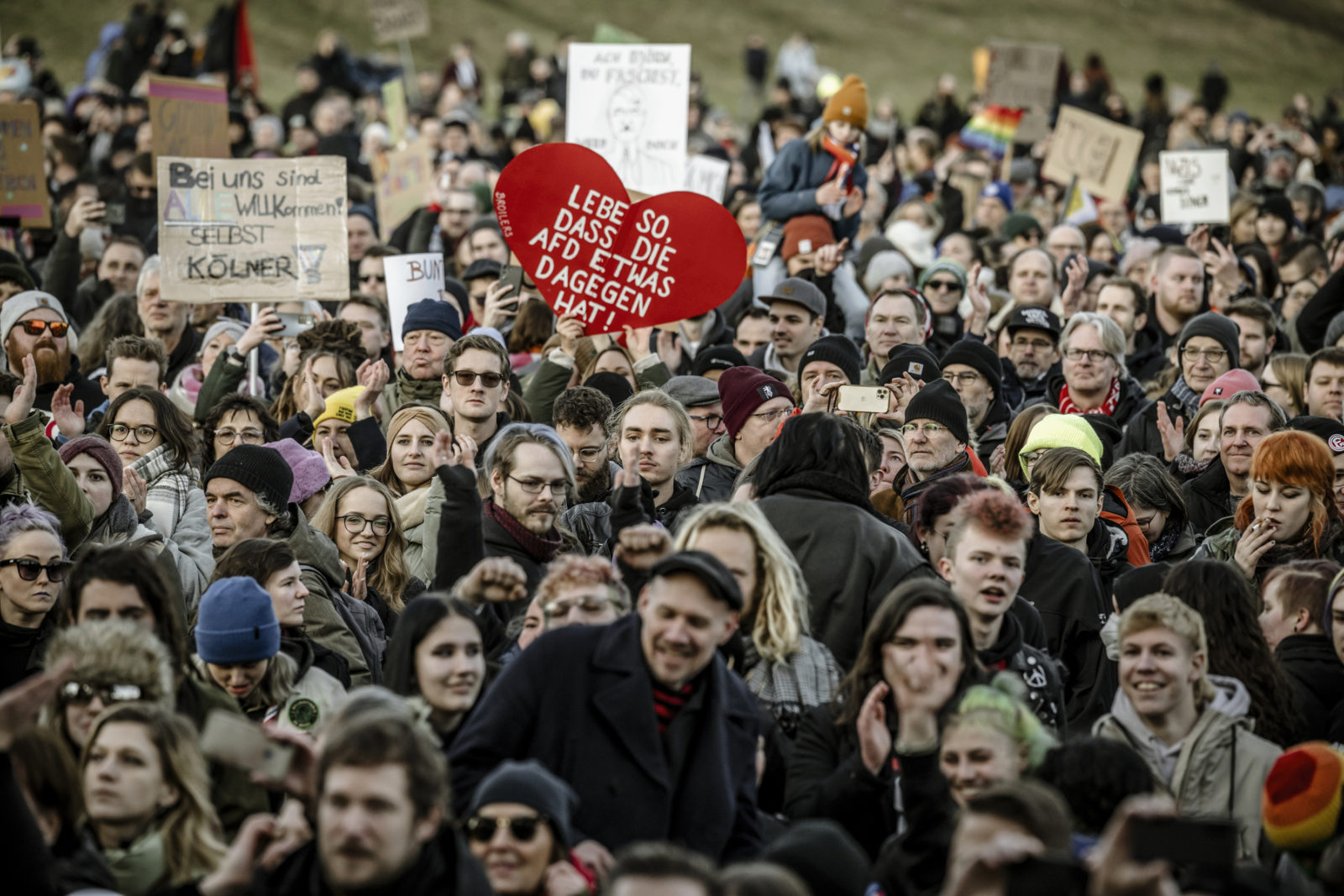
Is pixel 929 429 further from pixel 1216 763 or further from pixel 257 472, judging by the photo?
pixel 257 472

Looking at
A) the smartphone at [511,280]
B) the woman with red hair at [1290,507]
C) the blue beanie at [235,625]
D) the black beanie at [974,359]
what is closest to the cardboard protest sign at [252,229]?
the smartphone at [511,280]

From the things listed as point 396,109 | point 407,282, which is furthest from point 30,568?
point 396,109

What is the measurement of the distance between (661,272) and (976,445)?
2.03 metres

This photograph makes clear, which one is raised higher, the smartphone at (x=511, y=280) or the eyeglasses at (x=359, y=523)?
the smartphone at (x=511, y=280)

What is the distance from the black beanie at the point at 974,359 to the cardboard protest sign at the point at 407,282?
10.1 feet

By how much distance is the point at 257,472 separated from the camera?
21.8 ft

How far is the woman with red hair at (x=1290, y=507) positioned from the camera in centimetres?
675

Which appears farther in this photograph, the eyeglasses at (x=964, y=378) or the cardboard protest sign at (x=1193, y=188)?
the cardboard protest sign at (x=1193, y=188)

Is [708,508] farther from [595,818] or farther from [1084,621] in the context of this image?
[1084,621]

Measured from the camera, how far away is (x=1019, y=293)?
35.8 ft

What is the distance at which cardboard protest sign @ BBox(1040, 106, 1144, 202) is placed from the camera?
1423 centimetres

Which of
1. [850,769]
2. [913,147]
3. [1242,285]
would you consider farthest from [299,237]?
[913,147]

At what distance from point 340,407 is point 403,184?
582 centimetres

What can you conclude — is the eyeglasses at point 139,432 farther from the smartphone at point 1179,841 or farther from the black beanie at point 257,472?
the smartphone at point 1179,841
